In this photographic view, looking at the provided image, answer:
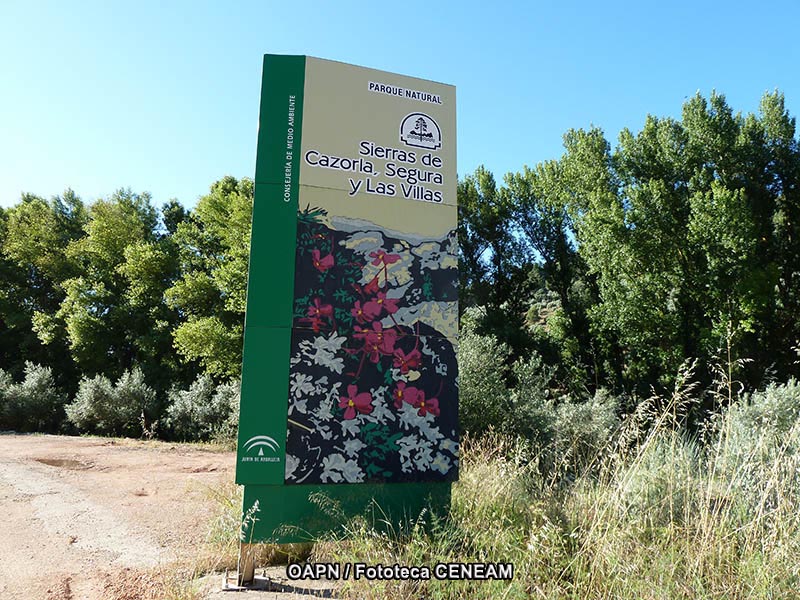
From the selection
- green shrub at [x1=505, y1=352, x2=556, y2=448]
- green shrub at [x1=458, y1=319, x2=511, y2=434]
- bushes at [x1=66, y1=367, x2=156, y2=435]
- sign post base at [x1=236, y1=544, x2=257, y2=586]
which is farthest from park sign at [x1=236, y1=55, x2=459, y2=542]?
bushes at [x1=66, y1=367, x2=156, y2=435]

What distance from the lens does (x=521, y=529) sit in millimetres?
4102

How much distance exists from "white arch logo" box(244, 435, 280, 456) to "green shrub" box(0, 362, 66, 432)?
57.0ft

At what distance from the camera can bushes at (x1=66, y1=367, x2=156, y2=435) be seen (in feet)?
53.5

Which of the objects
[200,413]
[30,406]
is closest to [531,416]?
[200,413]

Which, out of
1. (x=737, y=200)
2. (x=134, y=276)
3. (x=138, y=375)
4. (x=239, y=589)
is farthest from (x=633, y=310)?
(x=134, y=276)

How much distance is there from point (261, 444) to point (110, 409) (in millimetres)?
14887

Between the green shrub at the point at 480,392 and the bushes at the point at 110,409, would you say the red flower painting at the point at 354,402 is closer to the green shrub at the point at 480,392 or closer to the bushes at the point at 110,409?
the green shrub at the point at 480,392

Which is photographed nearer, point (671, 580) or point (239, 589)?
point (671, 580)

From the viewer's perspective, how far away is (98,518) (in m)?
6.08

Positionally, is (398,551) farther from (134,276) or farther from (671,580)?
(134,276)

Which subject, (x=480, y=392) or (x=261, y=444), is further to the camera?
(x=480, y=392)

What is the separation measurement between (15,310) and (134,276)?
8.50m

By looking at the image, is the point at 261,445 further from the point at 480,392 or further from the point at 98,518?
the point at 480,392

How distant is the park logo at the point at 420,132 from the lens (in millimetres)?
5020
